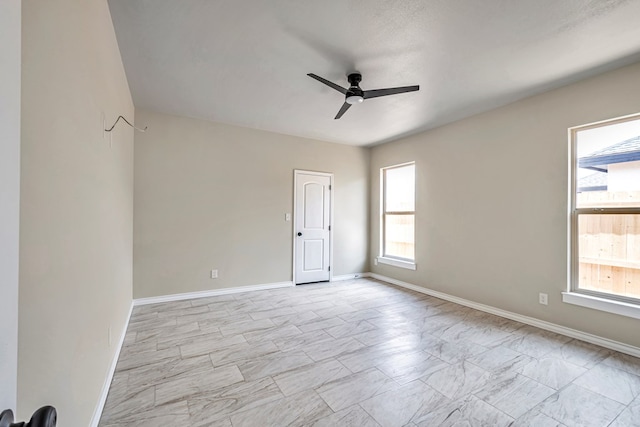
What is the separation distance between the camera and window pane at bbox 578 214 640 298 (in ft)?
9.07

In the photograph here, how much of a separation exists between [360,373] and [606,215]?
9.44 ft

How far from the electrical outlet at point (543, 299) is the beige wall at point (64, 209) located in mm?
4103

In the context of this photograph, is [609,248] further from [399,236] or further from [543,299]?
[399,236]

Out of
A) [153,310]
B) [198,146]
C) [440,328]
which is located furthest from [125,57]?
[440,328]

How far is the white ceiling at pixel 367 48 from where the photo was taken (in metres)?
2.03

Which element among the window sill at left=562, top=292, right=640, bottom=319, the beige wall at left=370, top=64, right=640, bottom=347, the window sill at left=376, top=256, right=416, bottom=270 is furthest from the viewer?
the window sill at left=376, top=256, right=416, bottom=270

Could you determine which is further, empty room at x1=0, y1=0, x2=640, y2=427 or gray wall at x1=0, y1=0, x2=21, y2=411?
empty room at x1=0, y1=0, x2=640, y2=427

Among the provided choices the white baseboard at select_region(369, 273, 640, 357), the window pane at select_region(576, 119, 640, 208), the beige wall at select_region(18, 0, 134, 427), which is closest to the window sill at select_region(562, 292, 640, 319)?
the white baseboard at select_region(369, 273, 640, 357)

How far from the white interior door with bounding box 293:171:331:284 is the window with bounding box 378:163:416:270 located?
1.12 m

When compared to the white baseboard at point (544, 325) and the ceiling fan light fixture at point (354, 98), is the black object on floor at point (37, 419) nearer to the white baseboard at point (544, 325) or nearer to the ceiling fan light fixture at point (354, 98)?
the ceiling fan light fixture at point (354, 98)

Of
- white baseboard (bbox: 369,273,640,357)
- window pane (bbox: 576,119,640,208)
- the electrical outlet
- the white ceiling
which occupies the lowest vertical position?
white baseboard (bbox: 369,273,640,357)

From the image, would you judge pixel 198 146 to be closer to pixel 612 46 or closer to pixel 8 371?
pixel 8 371

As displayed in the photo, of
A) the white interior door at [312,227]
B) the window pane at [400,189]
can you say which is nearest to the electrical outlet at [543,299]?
the window pane at [400,189]

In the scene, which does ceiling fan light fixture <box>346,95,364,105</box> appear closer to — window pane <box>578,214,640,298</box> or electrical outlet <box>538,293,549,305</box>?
window pane <box>578,214,640,298</box>
